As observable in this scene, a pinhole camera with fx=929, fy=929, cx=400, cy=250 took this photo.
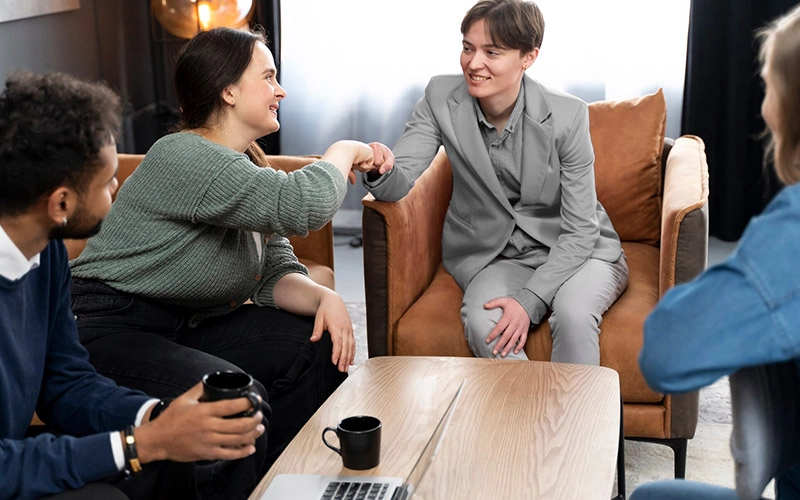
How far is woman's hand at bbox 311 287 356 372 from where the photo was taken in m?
1.93

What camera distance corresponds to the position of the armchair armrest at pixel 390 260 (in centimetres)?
219

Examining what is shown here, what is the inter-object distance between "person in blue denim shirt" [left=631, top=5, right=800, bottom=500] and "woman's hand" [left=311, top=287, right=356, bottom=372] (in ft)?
3.50

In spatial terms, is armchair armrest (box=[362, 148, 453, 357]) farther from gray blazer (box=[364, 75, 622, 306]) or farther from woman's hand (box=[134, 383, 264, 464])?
woman's hand (box=[134, 383, 264, 464])

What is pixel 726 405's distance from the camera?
2.52 meters

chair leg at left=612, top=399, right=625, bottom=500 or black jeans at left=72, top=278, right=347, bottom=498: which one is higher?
black jeans at left=72, top=278, right=347, bottom=498

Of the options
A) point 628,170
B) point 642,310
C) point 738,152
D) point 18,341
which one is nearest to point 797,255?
point 18,341

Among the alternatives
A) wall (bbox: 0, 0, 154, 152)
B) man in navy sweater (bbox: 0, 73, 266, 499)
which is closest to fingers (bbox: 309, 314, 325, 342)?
man in navy sweater (bbox: 0, 73, 266, 499)

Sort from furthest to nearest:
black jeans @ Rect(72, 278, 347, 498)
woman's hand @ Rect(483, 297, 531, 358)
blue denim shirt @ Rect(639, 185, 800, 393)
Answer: woman's hand @ Rect(483, 297, 531, 358) < black jeans @ Rect(72, 278, 347, 498) < blue denim shirt @ Rect(639, 185, 800, 393)

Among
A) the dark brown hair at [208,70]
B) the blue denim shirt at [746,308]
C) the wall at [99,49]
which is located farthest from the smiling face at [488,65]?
the wall at [99,49]

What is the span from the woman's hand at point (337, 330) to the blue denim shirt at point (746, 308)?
44.2 inches

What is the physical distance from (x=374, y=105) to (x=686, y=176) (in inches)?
87.3

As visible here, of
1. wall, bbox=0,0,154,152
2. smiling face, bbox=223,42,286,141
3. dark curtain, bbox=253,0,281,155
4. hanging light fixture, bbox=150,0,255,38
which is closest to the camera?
smiling face, bbox=223,42,286,141

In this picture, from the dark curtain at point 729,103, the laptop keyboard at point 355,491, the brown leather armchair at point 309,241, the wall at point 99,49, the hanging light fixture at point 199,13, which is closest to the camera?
the laptop keyboard at point 355,491

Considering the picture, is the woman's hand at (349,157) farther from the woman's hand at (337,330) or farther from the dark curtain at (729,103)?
the dark curtain at (729,103)
